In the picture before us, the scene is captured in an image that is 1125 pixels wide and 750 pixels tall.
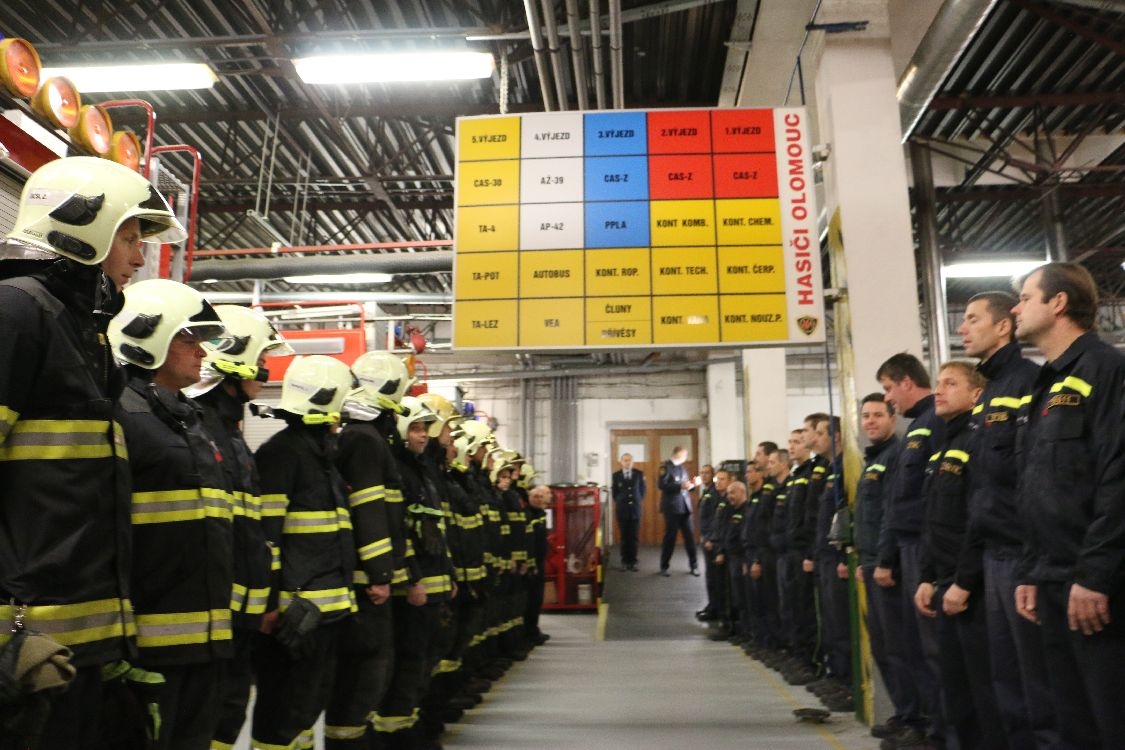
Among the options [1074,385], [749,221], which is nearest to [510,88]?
[749,221]

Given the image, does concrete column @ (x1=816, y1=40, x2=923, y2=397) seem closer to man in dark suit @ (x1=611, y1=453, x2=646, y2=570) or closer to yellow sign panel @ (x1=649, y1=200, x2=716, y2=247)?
yellow sign panel @ (x1=649, y1=200, x2=716, y2=247)

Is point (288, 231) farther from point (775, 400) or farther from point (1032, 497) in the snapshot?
point (1032, 497)

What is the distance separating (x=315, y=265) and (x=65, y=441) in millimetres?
9888

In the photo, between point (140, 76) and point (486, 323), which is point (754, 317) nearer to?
point (486, 323)

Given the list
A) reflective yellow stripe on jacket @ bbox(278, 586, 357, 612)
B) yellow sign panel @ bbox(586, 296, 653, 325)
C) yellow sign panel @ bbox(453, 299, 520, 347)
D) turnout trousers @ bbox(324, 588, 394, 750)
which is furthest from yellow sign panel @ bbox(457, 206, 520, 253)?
reflective yellow stripe on jacket @ bbox(278, 586, 357, 612)

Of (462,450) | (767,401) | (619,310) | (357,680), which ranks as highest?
(767,401)

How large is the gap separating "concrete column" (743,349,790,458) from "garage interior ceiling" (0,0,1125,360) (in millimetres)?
3462

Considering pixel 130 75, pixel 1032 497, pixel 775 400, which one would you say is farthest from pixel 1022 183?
pixel 130 75

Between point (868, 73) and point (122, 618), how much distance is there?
607cm

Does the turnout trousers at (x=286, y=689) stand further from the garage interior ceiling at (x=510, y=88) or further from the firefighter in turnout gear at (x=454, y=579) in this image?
the garage interior ceiling at (x=510, y=88)

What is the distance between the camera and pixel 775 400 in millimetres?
11141

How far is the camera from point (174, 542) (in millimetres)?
2492

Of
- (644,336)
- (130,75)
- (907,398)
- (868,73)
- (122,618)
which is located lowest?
(122,618)

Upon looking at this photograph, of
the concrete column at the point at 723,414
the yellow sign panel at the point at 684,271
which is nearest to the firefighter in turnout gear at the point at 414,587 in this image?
the yellow sign panel at the point at 684,271
